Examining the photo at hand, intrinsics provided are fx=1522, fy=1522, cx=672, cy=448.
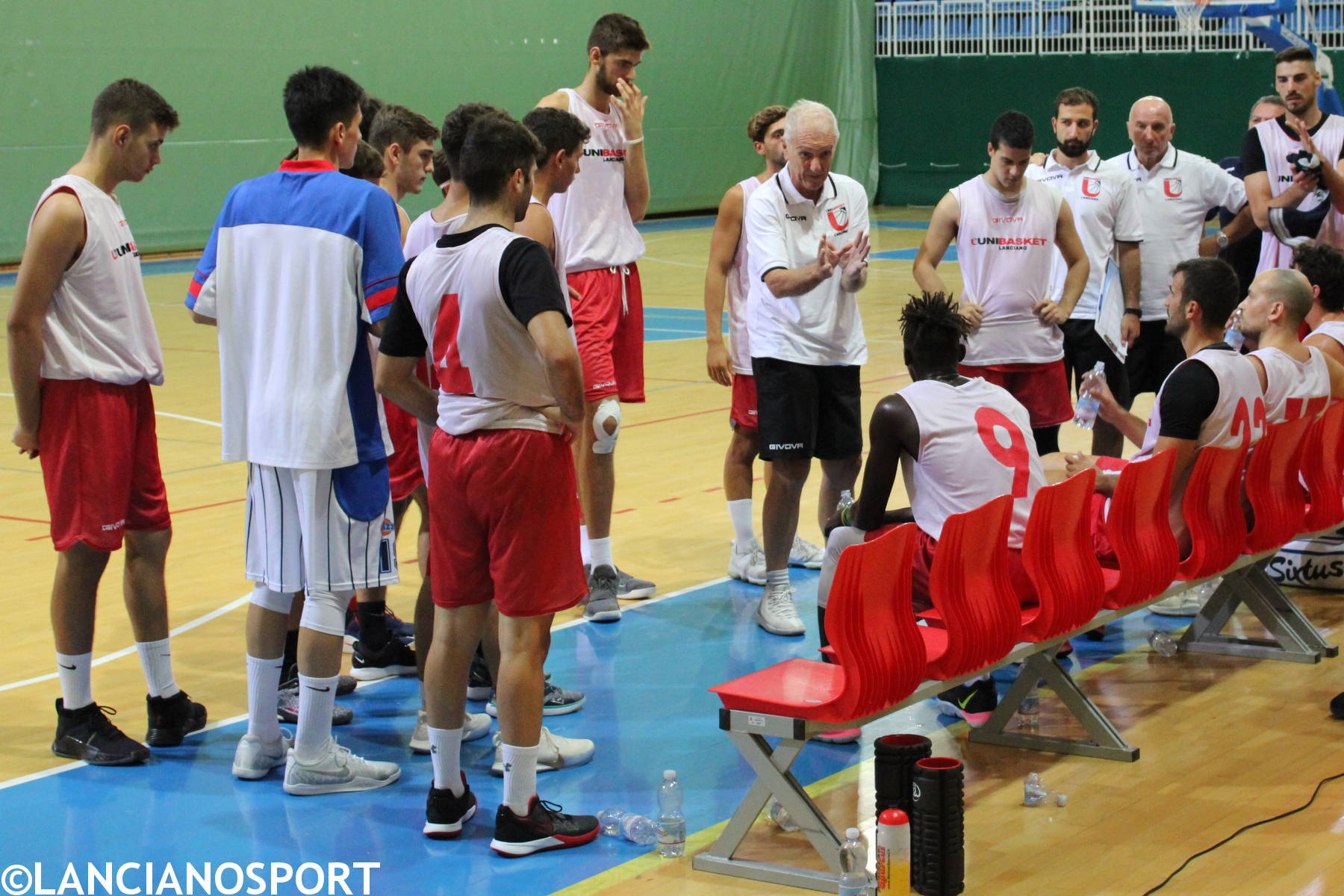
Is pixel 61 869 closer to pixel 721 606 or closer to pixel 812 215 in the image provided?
pixel 721 606

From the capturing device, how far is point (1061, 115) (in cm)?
707

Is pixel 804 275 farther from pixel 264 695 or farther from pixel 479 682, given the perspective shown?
pixel 264 695

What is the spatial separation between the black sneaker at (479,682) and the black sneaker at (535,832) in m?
1.21

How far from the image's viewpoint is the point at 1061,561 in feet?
15.0

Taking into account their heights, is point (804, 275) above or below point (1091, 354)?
above

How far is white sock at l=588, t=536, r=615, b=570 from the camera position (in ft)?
21.2

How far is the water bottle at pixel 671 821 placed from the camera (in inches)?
158

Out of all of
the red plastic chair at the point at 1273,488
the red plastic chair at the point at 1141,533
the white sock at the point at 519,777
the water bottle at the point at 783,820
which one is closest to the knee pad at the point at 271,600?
Answer: the white sock at the point at 519,777

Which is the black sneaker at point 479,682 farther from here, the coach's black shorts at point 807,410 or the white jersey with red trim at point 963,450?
the white jersey with red trim at point 963,450

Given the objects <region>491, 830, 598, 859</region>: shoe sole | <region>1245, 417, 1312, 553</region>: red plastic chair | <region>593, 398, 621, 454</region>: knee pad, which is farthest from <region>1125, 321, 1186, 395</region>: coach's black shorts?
<region>491, 830, 598, 859</region>: shoe sole

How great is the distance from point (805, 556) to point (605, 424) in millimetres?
1673

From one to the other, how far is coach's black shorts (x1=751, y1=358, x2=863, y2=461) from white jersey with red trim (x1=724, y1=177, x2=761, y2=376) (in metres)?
0.48

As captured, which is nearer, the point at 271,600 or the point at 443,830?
the point at 443,830

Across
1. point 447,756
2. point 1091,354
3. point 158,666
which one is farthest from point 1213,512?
point 158,666
